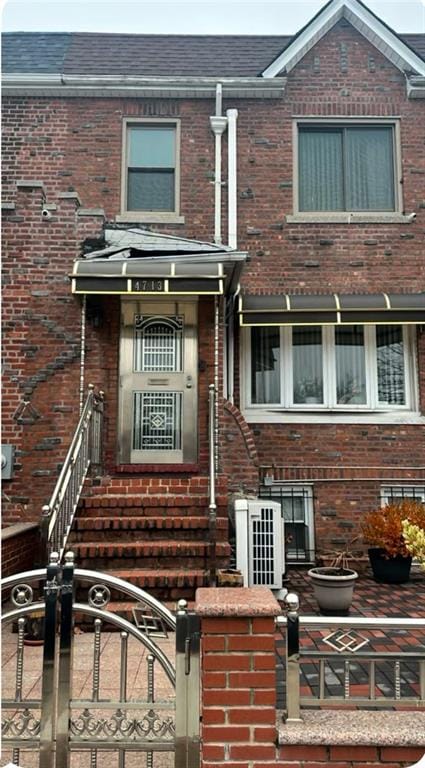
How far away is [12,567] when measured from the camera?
5.62 meters

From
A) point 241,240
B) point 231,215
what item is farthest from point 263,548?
point 231,215

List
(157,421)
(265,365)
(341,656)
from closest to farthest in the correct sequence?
(341,656), (157,421), (265,365)

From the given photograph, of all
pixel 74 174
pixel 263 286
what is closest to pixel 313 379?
pixel 263 286

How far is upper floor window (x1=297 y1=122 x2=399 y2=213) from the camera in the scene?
873 cm

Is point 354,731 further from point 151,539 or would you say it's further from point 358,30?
point 358,30

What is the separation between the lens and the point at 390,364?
846cm

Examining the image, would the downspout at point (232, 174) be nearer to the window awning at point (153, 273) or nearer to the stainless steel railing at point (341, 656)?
the window awning at point (153, 273)

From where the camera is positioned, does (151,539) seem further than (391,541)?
No

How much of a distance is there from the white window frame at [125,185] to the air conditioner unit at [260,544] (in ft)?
14.9

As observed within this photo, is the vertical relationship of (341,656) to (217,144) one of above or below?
below

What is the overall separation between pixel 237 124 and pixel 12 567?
275 inches

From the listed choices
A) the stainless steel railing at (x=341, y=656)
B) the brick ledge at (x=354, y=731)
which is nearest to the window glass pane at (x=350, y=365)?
the stainless steel railing at (x=341, y=656)

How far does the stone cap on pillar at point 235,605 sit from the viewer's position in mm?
2398

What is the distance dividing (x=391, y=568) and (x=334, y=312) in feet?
11.2
